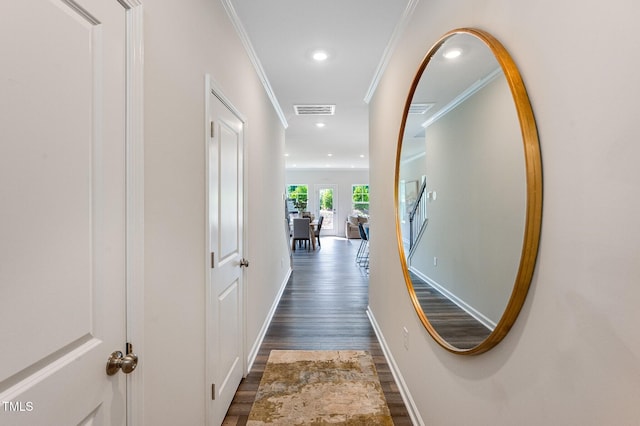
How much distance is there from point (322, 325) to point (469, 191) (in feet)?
7.91

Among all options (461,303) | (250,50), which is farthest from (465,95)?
(250,50)

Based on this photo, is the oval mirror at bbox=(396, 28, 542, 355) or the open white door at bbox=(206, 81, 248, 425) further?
the open white door at bbox=(206, 81, 248, 425)

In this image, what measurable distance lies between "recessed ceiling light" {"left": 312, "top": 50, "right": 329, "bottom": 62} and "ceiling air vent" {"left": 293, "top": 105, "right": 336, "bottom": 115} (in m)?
1.24

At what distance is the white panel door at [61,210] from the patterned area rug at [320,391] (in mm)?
1248

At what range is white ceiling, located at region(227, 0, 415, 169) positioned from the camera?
1920 millimetres

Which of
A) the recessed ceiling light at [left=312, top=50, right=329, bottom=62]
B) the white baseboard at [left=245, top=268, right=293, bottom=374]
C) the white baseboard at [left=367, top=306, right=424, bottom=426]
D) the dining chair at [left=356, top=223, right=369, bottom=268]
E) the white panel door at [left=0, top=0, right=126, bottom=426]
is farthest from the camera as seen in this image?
the dining chair at [left=356, top=223, right=369, bottom=268]

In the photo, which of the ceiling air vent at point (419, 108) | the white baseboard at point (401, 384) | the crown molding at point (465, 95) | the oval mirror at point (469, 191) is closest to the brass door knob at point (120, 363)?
the oval mirror at point (469, 191)

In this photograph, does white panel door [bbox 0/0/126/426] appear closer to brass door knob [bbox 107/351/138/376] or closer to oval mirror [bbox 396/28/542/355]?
brass door knob [bbox 107/351/138/376]

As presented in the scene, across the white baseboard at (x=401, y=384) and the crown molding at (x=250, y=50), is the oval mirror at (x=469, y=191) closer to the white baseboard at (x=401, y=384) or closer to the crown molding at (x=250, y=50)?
the white baseboard at (x=401, y=384)

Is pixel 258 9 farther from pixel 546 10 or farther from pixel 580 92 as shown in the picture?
pixel 580 92

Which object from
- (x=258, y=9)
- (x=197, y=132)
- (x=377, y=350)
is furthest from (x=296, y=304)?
(x=258, y=9)

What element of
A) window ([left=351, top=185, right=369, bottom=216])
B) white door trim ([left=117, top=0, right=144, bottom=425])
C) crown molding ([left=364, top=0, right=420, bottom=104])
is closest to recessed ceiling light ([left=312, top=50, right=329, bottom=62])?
crown molding ([left=364, top=0, right=420, bottom=104])

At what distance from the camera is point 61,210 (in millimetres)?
675

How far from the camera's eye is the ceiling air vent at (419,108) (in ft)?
5.30
